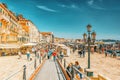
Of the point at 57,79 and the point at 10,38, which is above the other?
the point at 10,38

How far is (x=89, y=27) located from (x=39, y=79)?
5986 mm

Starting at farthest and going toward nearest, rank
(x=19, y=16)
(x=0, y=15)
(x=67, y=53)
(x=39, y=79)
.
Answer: (x=19, y=16)
(x=67, y=53)
(x=0, y=15)
(x=39, y=79)

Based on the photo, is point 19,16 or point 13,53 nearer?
point 13,53

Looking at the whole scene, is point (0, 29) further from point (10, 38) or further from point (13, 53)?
point (10, 38)

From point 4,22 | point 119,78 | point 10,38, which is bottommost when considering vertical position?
point 119,78

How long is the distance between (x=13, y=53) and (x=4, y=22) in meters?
7.38

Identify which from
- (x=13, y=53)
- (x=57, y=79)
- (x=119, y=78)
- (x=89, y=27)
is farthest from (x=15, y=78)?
(x=13, y=53)

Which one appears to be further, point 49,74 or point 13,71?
point 13,71

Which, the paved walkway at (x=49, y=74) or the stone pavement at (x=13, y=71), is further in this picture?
the paved walkway at (x=49, y=74)

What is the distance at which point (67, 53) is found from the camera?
142 ft

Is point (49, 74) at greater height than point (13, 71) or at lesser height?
greater

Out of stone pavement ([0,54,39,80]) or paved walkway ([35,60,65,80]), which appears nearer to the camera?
stone pavement ([0,54,39,80])

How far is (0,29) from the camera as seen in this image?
39.3 meters

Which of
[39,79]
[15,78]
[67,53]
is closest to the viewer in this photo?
[39,79]
